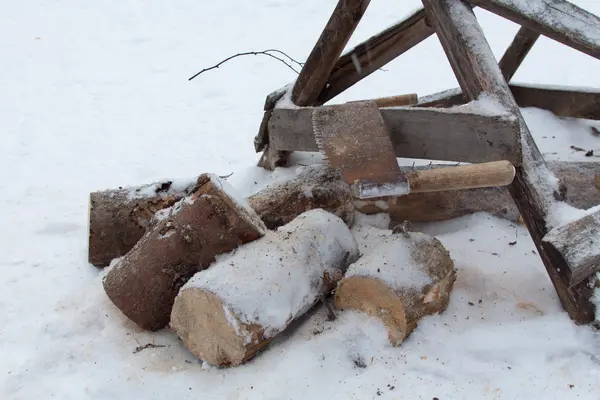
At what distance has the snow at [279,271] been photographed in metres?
2.41

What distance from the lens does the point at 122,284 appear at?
2705mm

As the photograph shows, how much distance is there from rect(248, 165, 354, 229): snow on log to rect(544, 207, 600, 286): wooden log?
3.80 ft

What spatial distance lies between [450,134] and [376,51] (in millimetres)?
1038

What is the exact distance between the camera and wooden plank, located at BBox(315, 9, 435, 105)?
11.7 feet

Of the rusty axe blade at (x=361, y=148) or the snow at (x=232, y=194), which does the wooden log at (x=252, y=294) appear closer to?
the snow at (x=232, y=194)

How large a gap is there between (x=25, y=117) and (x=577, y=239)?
448cm

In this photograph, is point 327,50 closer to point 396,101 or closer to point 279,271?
point 396,101

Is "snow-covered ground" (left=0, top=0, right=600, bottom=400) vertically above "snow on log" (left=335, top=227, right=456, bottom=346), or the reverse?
"snow on log" (left=335, top=227, right=456, bottom=346)

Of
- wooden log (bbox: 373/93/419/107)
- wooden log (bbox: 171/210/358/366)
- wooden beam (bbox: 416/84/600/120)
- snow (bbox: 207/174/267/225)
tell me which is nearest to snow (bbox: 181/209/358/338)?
wooden log (bbox: 171/210/358/366)

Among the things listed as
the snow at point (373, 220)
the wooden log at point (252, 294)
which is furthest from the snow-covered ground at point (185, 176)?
the snow at point (373, 220)

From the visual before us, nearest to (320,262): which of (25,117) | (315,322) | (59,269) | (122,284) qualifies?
(315,322)

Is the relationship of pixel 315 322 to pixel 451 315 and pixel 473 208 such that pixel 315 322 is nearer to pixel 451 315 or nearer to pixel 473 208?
pixel 451 315

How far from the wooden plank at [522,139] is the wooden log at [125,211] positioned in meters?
1.44

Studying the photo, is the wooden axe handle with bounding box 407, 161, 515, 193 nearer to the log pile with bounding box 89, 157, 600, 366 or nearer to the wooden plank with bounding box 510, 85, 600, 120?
the log pile with bounding box 89, 157, 600, 366
